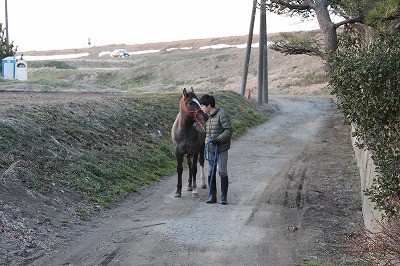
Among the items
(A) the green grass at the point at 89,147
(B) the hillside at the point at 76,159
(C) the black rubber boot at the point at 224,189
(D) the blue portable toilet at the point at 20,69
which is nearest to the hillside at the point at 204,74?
(D) the blue portable toilet at the point at 20,69

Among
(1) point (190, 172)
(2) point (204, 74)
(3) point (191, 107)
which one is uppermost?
(3) point (191, 107)

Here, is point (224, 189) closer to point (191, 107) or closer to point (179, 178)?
point (179, 178)

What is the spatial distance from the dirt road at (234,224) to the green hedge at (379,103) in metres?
1.75

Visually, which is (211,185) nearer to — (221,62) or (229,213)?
(229,213)

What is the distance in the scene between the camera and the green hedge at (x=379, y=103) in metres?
8.51

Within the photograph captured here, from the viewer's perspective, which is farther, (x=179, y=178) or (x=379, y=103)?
(x=179, y=178)

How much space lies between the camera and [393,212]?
27.1 feet

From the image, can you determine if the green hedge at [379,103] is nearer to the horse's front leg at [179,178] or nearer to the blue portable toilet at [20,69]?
the horse's front leg at [179,178]

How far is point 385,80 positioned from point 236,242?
324 cm

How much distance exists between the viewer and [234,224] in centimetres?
1177

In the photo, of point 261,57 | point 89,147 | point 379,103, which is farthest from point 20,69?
point 379,103

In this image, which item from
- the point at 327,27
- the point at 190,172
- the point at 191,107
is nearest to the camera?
the point at 191,107

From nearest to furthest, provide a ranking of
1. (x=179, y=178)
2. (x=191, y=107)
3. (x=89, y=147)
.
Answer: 1. (x=191, y=107)
2. (x=179, y=178)
3. (x=89, y=147)

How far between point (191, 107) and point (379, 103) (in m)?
5.06
